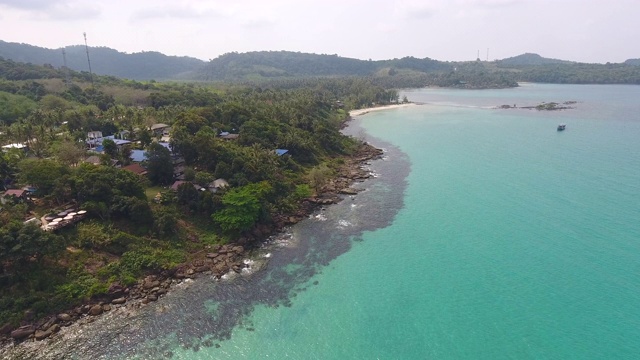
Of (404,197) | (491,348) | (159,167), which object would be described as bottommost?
(491,348)

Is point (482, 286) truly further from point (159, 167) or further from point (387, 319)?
point (159, 167)

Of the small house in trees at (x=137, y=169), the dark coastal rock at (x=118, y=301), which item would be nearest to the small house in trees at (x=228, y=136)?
the small house in trees at (x=137, y=169)

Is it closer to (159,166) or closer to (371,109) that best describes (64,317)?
(159,166)

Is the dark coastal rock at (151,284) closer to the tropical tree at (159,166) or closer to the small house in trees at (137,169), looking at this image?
the tropical tree at (159,166)

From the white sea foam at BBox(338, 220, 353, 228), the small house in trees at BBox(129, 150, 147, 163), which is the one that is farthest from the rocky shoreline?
the small house in trees at BBox(129, 150, 147, 163)

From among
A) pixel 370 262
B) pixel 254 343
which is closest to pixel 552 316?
pixel 370 262

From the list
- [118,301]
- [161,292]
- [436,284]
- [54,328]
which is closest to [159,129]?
[161,292]

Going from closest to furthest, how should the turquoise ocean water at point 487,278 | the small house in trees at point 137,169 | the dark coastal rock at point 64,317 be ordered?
the turquoise ocean water at point 487,278
the dark coastal rock at point 64,317
the small house in trees at point 137,169

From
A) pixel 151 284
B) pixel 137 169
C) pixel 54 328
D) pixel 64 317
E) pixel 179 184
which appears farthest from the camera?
pixel 137 169
